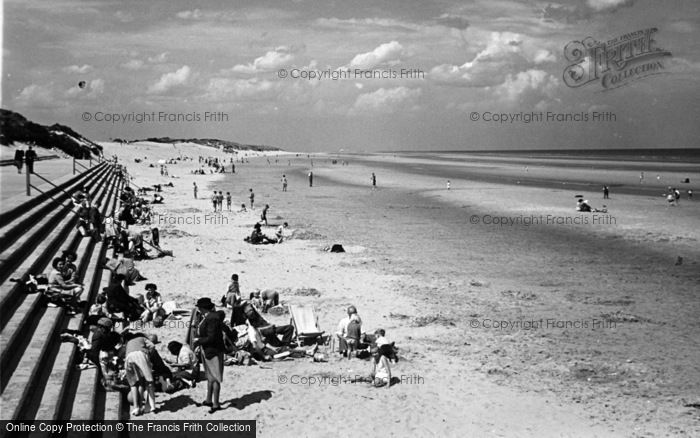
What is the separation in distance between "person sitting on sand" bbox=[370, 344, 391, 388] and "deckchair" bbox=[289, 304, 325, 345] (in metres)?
2.03

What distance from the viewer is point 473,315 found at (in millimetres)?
14672

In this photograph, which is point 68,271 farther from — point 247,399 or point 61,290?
point 247,399

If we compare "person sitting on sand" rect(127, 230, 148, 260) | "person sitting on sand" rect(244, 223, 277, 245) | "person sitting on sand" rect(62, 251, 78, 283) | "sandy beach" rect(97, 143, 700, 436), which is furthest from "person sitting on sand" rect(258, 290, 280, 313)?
"person sitting on sand" rect(244, 223, 277, 245)

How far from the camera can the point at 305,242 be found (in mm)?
24781

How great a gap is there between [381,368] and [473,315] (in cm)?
494

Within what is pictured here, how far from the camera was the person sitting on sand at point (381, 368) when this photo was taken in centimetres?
1030

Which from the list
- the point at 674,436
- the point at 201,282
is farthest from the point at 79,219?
the point at 674,436

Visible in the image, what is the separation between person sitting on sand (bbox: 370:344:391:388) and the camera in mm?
10297

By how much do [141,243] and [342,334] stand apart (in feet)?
36.0

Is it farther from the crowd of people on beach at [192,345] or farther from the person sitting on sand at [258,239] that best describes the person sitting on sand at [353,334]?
the person sitting on sand at [258,239]

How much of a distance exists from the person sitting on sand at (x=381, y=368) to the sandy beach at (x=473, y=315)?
0.75 ft

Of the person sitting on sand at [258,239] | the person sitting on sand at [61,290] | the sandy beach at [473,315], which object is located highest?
the person sitting on sand at [61,290]

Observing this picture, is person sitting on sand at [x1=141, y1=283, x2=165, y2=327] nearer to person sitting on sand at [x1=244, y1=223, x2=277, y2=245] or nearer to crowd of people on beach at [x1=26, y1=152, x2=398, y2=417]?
crowd of people on beach at [x1=26, y1=152, x2=398, y2=417]

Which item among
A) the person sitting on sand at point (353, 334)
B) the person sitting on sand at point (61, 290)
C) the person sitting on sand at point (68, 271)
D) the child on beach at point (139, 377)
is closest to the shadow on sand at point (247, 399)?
the child on beach at point (139, 377)
